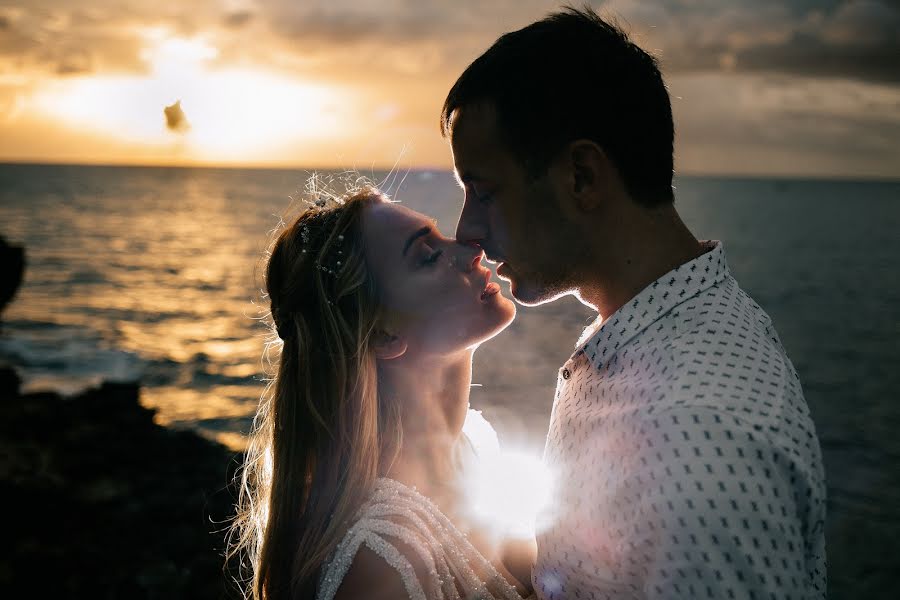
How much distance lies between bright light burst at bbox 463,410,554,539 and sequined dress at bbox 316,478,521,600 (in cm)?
37

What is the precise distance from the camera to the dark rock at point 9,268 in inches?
807

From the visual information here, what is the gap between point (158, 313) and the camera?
96.5 ft

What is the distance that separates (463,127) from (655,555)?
199 cm

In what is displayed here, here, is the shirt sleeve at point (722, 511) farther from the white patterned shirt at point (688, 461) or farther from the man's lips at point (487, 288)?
the man's lips at point (487, 288)

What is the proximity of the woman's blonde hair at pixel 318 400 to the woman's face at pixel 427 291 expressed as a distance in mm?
108

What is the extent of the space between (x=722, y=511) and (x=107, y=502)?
33.8ft

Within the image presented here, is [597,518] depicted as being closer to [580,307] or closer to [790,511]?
[790,511]

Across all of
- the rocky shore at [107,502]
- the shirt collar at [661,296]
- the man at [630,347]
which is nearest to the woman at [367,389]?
the man at [630,347]

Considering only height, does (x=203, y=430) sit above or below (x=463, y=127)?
below

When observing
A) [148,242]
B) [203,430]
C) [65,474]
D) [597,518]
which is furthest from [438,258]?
[148,242]

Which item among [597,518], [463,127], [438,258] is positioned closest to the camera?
[597,518]

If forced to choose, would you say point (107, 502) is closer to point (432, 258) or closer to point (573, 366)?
point (432, 258)

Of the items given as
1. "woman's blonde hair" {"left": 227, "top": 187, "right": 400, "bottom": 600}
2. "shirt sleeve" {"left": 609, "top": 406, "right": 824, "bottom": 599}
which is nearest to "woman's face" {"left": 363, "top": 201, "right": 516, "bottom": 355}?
"woman's blonde hair" {"left": 227, "top": 187, "right": 400, "bottom": 600}

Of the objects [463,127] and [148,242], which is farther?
[148,242]
